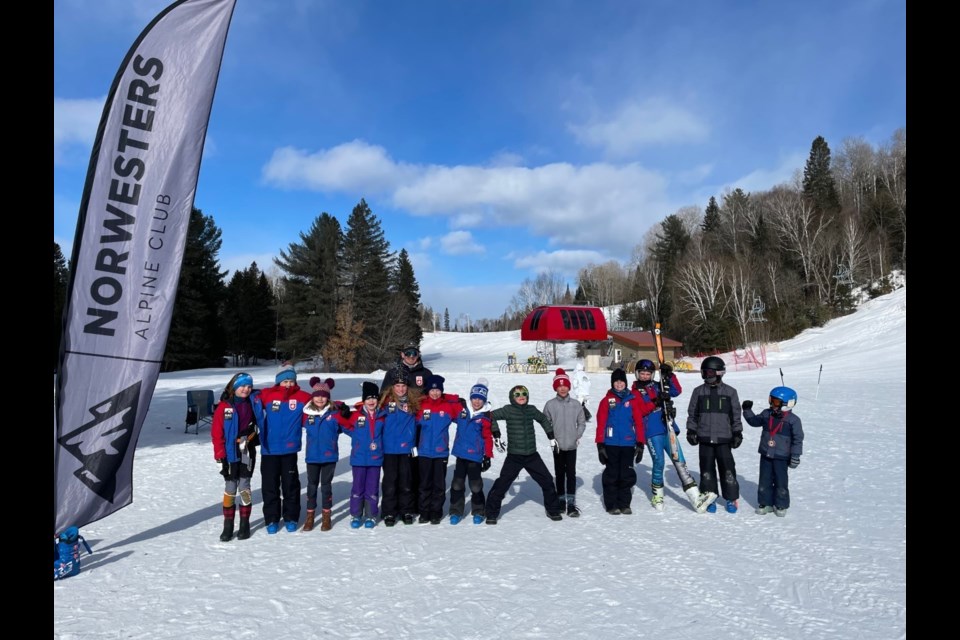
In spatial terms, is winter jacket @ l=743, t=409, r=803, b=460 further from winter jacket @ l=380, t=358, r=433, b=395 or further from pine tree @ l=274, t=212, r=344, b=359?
pine tree @ l=274, t=212, r=344, b=359

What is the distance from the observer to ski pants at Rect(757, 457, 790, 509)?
20.7 ft

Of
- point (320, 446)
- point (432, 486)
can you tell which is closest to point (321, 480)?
point (320, 446)

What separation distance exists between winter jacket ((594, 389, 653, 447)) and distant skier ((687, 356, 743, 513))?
2.30 feet

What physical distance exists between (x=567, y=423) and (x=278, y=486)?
369 cm

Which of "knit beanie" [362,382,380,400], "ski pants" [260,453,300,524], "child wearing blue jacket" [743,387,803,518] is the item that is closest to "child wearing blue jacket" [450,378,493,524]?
"knit beanie" [362,382,380,400]

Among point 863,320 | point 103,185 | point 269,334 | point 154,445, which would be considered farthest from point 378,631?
point 269,334

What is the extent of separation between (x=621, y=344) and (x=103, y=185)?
39.4 meters

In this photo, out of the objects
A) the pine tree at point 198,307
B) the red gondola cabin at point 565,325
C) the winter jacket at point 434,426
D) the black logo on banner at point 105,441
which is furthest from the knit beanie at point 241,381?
the pine tree at point 198,307

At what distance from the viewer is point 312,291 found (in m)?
43.1

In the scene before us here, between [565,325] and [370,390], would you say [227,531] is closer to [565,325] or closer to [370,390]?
[370,390]

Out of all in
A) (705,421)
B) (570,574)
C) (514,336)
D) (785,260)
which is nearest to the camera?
(570,574)

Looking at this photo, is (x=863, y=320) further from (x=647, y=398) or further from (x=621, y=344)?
(x=647, y=398)

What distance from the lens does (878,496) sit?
6.89m

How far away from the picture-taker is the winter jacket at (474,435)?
21.3 feet
